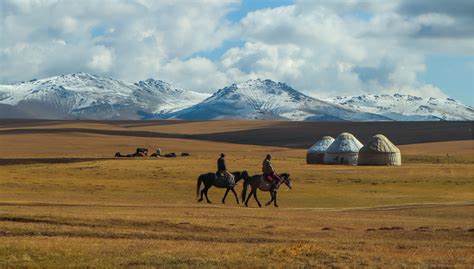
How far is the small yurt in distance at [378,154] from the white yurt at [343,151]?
0.70 metres

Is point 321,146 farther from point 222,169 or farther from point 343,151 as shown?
point 222,169

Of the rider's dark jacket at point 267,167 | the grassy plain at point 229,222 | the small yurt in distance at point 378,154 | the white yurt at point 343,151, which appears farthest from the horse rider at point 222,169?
the white yurt at point 343,151

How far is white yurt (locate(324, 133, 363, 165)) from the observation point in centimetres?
7206

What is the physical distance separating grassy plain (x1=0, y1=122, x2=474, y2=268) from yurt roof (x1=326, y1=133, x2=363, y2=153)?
1438 centimetres

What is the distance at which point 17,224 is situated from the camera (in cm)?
2231

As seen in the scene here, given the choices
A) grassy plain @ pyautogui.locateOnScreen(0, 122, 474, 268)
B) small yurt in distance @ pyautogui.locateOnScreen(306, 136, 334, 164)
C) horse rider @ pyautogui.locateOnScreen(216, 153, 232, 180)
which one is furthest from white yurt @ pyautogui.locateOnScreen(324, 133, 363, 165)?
horse rider @ pyautogui.locateOnScreen(216, 153, 232, 180)

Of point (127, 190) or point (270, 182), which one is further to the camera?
point (127, 190)

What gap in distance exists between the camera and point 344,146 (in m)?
72.4

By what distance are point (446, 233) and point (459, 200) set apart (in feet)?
56.4

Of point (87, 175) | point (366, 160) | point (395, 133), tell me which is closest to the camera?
point (87, 175)

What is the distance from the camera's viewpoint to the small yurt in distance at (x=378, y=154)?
70.3m

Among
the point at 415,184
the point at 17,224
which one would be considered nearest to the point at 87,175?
the point at 415,184

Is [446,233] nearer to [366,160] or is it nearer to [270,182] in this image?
[270,182]

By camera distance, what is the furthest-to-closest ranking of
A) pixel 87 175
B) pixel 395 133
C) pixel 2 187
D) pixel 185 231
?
pixel 395 133, pixel 87 175, pixel 2 187, pixel 185 231
